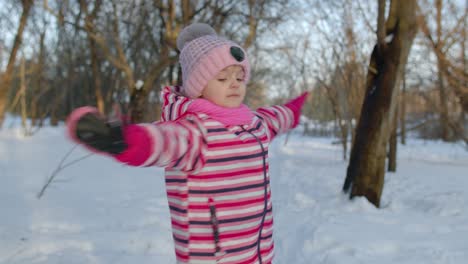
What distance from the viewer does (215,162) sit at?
1.43 meters

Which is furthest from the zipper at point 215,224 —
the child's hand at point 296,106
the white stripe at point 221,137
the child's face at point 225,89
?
the child's hand at point 296,106

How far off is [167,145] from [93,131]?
0.25m

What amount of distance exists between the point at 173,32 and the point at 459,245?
23.0 feet

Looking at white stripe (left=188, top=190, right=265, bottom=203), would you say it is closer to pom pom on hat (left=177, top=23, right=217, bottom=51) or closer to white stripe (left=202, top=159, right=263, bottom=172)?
white stripe (left=202, top=159, right=263, bottom=172)

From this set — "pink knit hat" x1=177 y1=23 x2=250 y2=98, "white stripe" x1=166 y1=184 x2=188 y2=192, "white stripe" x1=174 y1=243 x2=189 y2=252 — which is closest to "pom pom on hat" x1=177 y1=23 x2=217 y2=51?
"pink knit hat" x1=177 y1=23 x2=250 y2=98

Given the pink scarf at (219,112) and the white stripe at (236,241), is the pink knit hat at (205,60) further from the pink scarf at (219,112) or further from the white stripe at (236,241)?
the white stripe at (236,241)

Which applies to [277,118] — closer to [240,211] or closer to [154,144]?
[240,211]

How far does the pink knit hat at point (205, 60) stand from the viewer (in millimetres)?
1496

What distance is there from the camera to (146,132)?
1178mm

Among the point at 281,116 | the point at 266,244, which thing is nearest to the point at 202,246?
the point at 266,244

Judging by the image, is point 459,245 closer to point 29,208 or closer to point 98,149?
point 98,149

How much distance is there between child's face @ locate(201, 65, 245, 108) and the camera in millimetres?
1516

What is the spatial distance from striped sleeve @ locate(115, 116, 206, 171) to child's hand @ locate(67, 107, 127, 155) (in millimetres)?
38

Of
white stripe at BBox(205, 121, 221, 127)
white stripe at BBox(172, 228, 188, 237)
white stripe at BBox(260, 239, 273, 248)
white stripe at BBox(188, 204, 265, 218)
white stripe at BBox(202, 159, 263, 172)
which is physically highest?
white stripe at BBox(205, 121, 221, 127)
